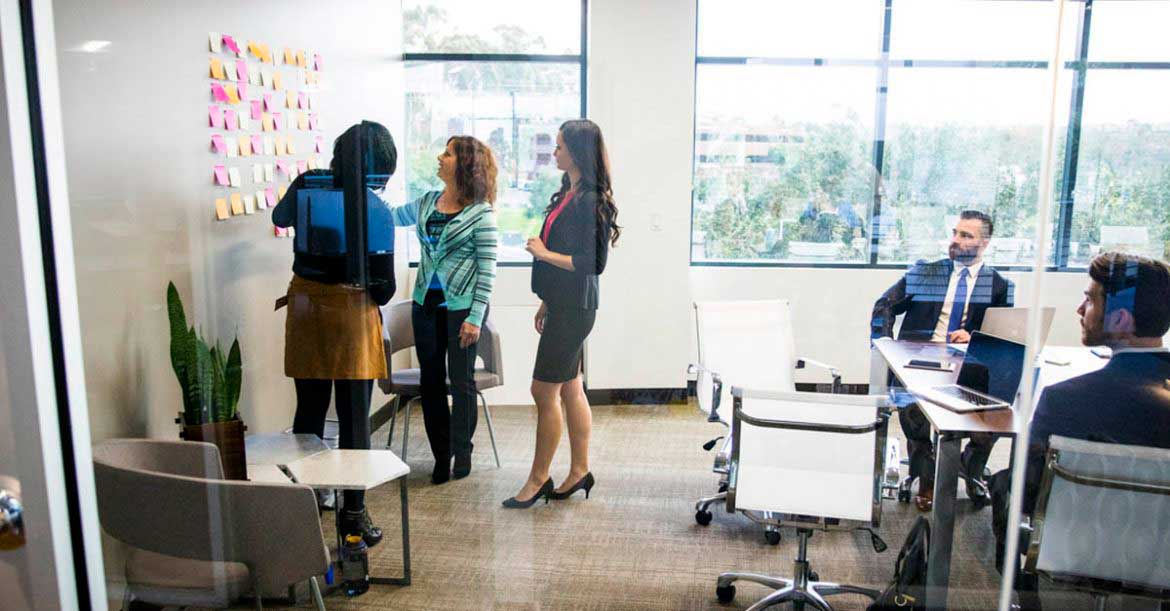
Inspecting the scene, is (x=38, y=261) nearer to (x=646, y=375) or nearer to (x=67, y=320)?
(x=67, y=320)

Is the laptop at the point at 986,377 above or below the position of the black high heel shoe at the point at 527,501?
above

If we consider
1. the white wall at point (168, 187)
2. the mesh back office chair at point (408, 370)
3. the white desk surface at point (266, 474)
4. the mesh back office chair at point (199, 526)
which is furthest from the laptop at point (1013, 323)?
the white desk surface at point (266, 474)

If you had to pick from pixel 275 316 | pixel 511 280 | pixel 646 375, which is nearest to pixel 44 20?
pixel 275 316

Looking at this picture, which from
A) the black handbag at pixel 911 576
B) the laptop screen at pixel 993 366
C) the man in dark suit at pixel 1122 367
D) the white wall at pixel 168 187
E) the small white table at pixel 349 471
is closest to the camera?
the man in dark suit at pixel 1122 367

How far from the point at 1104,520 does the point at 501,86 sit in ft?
5.81

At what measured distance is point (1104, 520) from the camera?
1813mm

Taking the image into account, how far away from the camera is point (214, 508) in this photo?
2141 mm

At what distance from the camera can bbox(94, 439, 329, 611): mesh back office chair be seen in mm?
1997

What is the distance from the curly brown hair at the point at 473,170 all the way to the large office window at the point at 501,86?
0.02m

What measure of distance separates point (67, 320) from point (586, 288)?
3.95 ft

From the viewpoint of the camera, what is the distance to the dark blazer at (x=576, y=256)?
2.10m

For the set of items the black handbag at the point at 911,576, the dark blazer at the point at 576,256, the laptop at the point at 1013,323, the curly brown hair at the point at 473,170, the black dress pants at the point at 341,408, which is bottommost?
the black handbag at the point at 911,576

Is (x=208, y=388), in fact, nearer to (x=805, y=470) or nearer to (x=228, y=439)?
(x=228, y=439)

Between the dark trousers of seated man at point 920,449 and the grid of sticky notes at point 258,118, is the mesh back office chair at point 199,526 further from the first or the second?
the dark trousers of seated man at point 920,449
